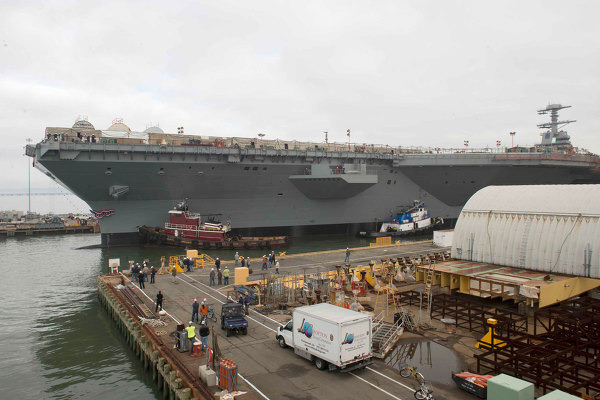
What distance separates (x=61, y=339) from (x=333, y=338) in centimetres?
1147

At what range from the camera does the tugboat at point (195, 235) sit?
3309 cm

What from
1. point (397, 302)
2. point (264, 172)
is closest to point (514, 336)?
point (397, 302)

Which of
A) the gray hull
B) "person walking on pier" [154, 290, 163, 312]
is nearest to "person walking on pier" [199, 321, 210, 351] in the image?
"person walking on pier" [154, 290, 163, 312]

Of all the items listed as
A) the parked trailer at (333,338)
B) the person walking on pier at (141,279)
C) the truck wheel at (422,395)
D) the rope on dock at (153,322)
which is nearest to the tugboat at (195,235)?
the person walking on pier at (141,279)

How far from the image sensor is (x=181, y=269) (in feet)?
74.4

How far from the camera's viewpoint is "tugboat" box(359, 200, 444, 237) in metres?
40.0

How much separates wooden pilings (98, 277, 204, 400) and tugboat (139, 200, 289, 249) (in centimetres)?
1436

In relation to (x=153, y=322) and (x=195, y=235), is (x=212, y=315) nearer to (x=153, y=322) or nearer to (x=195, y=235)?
(x=153, y=322)

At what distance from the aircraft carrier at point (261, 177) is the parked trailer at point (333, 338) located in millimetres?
23489

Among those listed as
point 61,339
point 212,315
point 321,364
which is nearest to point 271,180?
point 212,315

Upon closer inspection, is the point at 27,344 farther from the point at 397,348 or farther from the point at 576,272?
the point at 576,272

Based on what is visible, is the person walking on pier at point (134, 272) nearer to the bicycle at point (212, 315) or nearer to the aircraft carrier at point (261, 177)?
the bicycle at point (212, 315)

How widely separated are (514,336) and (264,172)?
25467mm

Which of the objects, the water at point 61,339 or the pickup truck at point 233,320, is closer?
the water at point 61,339
